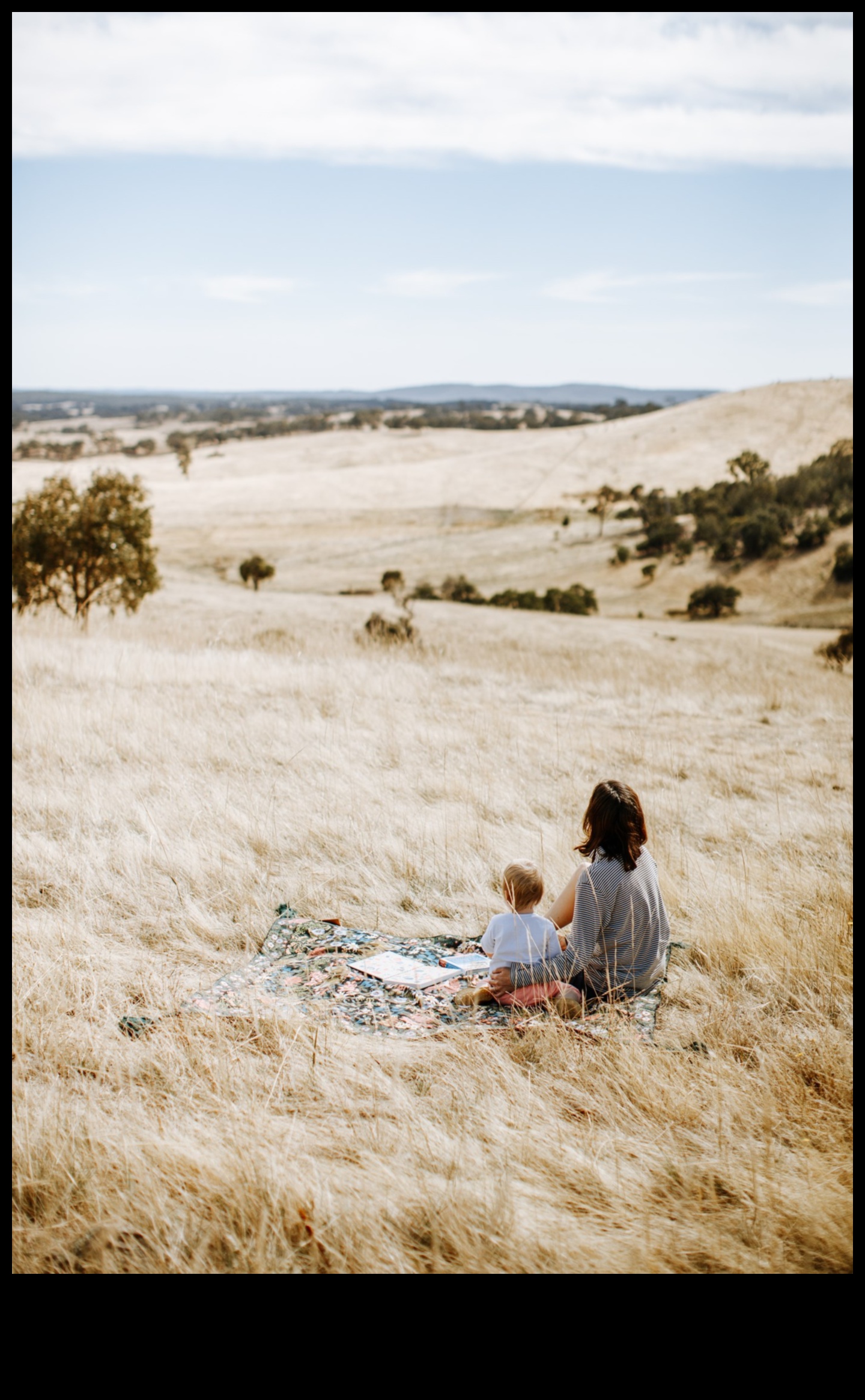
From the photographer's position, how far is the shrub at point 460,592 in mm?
44312

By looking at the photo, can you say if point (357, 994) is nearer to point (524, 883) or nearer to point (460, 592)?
point (524, 883)

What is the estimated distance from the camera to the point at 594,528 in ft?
202

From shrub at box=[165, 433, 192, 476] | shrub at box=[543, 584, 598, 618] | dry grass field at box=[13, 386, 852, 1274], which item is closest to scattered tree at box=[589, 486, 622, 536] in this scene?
shrub at box=[543, 584, 598, 618]

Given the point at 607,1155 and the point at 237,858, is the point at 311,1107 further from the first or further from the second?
the point at 237,858

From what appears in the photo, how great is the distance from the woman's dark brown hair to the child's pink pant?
67cm

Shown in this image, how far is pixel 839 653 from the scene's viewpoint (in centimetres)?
2166

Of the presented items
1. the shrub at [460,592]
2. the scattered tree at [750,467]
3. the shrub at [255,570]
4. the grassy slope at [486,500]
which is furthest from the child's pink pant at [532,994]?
the scattered tree at [750,467]

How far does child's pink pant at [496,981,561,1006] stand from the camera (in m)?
4.27

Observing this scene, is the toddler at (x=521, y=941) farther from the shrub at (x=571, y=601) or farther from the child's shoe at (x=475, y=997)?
the shrub at (x=571, y=601)

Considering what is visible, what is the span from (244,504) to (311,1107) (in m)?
73.4

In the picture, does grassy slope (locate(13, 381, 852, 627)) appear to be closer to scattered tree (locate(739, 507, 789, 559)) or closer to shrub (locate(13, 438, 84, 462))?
scattered tree (locate(739, 507, 789, 559))

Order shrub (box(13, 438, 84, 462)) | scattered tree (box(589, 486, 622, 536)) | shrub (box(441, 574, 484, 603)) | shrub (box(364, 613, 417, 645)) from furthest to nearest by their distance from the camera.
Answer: shrub (box(13, 438, 84, 462)) → scattered tree (box(589, 486, 622, 536)) → shrub (box(441, 574, 484, 603)) → shrub (box(364, 613, 417, 645))

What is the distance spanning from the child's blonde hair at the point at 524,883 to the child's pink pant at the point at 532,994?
0.38m
